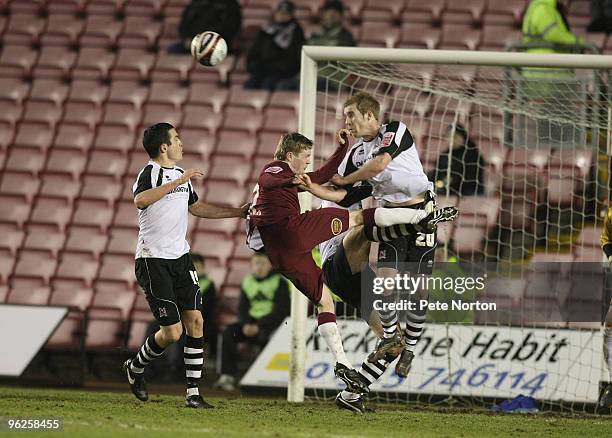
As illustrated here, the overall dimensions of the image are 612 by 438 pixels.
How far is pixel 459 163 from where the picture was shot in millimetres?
9609

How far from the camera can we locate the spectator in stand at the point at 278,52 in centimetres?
1220

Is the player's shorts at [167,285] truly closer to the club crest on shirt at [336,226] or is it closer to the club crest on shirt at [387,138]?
the club crest on shirt at [336,226]

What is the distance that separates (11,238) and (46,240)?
40 cm

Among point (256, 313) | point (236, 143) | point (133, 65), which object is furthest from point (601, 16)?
point (133, 65)

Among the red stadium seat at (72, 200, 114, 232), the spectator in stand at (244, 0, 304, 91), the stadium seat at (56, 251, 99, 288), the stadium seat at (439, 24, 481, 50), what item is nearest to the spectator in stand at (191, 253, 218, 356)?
the stadium seat at (56, 251, 99, 288)

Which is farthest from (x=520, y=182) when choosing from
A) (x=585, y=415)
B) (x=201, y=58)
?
(x=201, y=58)

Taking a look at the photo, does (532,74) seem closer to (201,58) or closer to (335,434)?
(201,58)

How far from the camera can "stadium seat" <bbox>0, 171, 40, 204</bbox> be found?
12.2m

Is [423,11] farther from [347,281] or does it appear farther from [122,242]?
[347,281]

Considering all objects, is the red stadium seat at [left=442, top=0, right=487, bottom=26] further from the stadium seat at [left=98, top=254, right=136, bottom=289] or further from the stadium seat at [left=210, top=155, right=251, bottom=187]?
the stadium seat at [left=98, top=254, right=136, bottom=289]

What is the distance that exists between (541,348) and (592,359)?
0.42 m

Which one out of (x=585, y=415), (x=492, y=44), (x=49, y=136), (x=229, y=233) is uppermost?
(x=492, y=44)

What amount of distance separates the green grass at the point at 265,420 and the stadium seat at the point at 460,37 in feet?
17.3

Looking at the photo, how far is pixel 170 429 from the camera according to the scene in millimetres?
5887
